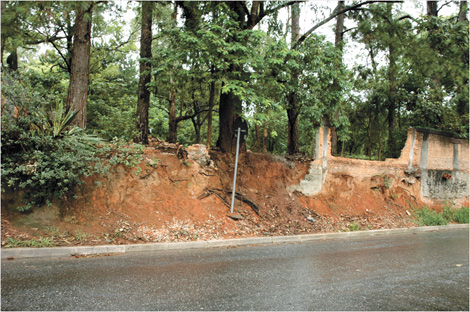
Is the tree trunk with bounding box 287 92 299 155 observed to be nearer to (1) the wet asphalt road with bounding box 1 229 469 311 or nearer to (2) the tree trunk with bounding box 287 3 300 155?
(2) the tree trunk with bounding box 287 3 300 155

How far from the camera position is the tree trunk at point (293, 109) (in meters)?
12.0

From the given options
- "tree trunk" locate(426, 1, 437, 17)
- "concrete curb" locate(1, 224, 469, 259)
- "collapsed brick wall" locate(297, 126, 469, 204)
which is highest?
"tree trunk" locate(426, 1, 437, 17)

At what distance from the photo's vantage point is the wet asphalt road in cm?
424

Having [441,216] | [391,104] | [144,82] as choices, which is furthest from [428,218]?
[144,82]

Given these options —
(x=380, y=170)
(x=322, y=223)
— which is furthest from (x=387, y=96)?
(x=322, y=223)

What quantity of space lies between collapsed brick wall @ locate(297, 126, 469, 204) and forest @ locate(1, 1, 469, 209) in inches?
32.2

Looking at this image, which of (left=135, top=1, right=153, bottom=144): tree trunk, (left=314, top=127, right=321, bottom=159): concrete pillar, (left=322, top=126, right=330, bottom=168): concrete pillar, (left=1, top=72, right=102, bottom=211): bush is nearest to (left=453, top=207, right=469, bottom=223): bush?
(left=322, top=126, right=330, bottom=168): concrete pillar

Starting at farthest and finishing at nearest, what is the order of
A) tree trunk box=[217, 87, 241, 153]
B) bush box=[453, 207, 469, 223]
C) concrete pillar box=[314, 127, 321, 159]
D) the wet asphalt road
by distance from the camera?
bush box=[453, 207, 469, 223] → concrete pillar box=[314, 127, 321, 159] → tree trunk box=[217, 87, 241, 153] → the wet asphalt road

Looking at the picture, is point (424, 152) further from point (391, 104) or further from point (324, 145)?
point (324, 145)

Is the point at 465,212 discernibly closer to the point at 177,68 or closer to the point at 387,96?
the point at 387,96

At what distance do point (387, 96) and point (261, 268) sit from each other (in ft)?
43.0

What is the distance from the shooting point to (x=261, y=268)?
5984mm

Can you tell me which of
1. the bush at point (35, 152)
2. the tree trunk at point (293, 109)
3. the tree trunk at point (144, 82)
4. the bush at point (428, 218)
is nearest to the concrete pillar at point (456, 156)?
the bush at point (428, 218)

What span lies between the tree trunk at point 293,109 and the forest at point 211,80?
44 mm
